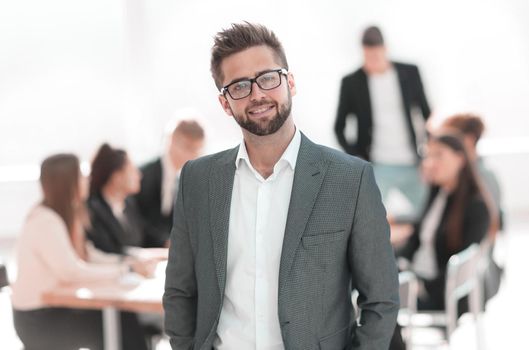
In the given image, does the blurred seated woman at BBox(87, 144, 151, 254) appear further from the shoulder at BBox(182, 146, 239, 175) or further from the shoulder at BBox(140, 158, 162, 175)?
the shoulder at BBox(182, 146, 239, 175)

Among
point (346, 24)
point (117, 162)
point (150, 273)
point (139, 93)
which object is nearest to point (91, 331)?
point (150, 273)

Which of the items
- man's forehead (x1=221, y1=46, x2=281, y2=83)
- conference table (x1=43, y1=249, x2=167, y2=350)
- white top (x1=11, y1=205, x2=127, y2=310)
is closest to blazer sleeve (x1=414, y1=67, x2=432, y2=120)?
conference table (x1=43, y1=249, x2=167, y2=350)

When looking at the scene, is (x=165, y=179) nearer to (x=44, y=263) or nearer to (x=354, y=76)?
(x=44, y=263)

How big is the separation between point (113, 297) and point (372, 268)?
6.28 ft

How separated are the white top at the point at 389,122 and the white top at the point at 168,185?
1.55m

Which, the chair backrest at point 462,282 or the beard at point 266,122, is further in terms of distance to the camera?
the chair backrest at point 462,282

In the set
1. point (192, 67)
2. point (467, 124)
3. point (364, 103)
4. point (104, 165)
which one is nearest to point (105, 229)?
point (104, 165)

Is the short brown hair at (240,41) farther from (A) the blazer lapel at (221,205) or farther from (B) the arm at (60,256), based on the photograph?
(B) the arm at (60,256)

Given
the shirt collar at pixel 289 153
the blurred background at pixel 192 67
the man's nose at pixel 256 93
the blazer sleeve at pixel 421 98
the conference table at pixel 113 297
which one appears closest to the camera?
the man's nose at pixel 256 93

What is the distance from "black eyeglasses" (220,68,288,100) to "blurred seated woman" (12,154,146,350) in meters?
2.15

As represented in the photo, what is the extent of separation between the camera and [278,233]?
1852 mm

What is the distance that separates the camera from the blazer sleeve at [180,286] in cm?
196

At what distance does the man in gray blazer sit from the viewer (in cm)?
180

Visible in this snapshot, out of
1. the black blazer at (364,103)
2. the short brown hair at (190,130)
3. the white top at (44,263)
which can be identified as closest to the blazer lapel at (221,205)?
the white top at (44,263)
